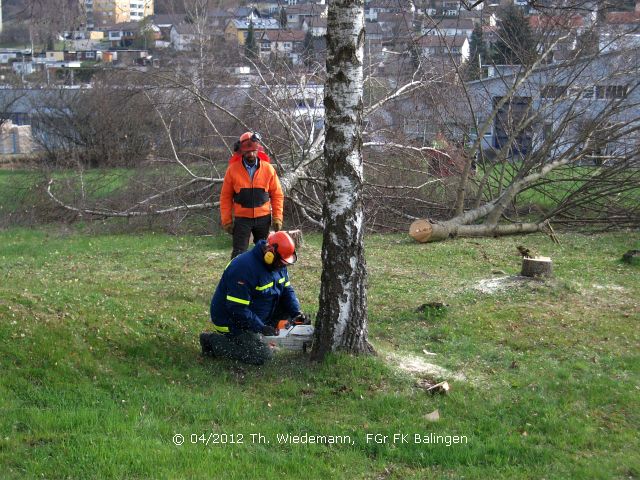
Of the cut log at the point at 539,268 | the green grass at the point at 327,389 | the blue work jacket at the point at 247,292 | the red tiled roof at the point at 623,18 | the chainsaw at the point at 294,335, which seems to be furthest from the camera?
the red tiled roof at the point at 623,18

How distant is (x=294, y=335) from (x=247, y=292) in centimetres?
73

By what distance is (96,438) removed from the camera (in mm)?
4926

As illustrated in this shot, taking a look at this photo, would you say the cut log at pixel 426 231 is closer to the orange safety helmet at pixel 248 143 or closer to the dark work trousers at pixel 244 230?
the dark work trousers at pixel 244 230

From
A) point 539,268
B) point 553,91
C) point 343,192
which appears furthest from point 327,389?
point 553,91

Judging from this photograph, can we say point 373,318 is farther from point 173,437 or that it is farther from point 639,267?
point 639,267

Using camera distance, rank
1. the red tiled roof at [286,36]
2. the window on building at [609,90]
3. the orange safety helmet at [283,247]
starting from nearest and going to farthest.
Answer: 1. the orange safety helmet at [283,247]
2. the red tiled roof at [286,36]
3. the window on building at [609,90]

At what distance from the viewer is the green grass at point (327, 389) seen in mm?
4867

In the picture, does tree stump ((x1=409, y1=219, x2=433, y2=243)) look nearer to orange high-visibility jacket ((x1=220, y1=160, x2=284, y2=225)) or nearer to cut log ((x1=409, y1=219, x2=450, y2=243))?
cut log ((x1=409, y1=219, x2=450, y2=243))

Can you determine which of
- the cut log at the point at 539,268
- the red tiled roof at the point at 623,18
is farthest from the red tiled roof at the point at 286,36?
the red tiled roof at the point at 623,18

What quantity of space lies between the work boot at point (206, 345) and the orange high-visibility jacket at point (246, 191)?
2280mm

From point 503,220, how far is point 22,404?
475 inches

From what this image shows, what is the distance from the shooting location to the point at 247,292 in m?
6.45

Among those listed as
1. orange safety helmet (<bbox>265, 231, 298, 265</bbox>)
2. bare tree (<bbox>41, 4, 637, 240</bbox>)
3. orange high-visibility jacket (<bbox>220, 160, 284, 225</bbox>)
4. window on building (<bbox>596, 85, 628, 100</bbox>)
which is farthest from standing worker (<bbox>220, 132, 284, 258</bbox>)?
window on building (<bbox>596, 85, 628, 100</bbox>)

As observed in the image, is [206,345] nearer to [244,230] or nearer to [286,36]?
[244,230]
